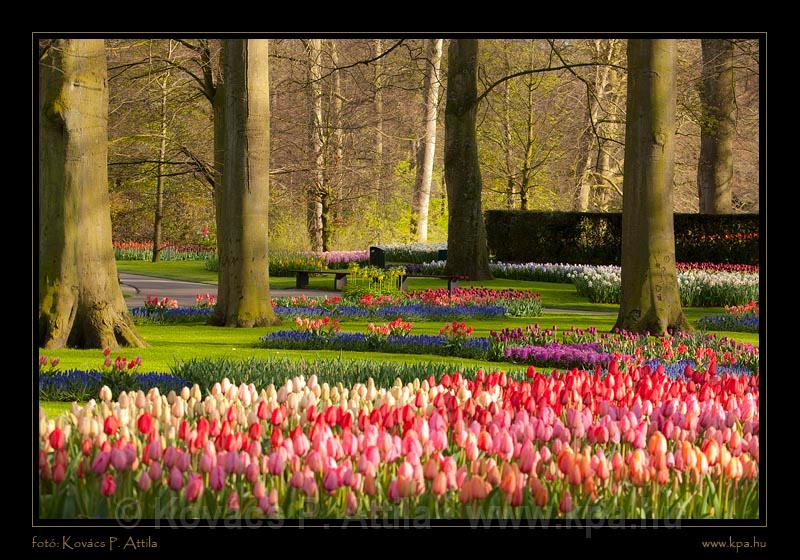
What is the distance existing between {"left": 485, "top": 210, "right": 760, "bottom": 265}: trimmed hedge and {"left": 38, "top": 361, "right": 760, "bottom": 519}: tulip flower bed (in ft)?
69.6

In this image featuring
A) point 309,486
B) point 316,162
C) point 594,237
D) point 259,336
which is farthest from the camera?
point 316,162

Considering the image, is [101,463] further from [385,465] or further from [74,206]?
[74,206]

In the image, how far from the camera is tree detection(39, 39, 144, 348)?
10656 millimetres

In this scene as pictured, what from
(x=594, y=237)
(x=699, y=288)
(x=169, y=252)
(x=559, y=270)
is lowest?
(x=699, y=288)

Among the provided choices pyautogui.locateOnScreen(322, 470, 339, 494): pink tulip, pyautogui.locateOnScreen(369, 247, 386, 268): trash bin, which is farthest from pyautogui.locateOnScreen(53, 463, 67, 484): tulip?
pyautogui.locateOnScreen(369, 247, 386, 268): trash bin

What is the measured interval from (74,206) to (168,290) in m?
12.0

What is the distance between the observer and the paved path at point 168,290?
20047mm

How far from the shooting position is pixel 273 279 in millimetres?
26344

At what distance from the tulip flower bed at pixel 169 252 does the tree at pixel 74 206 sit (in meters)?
25.3

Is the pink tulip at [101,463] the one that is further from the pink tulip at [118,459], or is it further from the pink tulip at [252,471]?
the pink tulip at [252,471]

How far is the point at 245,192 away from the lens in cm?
1434

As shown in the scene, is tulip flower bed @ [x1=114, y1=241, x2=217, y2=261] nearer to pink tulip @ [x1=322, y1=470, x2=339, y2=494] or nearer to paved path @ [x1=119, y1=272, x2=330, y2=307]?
paved path @ [x1=119, y1=272, x2=330, y2=307]

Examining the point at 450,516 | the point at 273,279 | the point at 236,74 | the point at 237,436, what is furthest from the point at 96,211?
the point at 273,279

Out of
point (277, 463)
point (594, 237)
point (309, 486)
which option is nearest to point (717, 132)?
point (594, 237)
